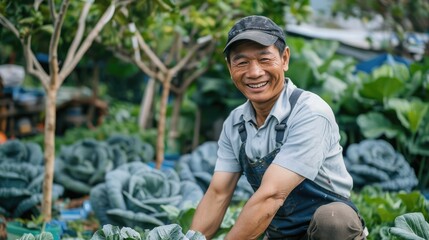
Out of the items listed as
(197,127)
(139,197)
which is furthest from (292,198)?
(197,127)

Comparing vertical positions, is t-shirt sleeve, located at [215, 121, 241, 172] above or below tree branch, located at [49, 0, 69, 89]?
below

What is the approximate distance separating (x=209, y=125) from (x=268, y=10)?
3191 mm

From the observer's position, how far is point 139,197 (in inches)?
182

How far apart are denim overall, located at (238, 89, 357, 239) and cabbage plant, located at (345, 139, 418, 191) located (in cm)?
314

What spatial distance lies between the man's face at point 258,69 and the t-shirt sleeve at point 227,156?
10.4 inches

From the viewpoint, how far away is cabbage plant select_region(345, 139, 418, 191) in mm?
6094

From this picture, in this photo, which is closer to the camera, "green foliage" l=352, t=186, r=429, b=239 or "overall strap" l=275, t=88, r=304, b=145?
"overall strap" l=275, t=88, r=304, b=145

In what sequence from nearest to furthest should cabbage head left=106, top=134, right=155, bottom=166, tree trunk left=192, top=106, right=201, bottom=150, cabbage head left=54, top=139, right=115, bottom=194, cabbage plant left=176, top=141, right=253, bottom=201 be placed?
1. cabbage plant left=176, top=141, right=253, bottom=201
2. cabbage head left=54, top=139, right=115, bottom=194
3. cabbage head left=106, top=134, right=155, bottom=166
4. tree trunk left=192, top=106, right=201, bottom=150

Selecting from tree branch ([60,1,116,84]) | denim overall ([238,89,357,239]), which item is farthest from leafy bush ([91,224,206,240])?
tree branch ([60,1,116,84])

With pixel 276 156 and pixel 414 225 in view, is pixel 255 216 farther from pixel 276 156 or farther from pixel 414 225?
pixel 414 225

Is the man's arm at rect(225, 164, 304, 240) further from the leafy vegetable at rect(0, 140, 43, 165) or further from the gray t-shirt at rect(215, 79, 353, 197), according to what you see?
the leafy vegetable at rect(0, 140, 43, 165)

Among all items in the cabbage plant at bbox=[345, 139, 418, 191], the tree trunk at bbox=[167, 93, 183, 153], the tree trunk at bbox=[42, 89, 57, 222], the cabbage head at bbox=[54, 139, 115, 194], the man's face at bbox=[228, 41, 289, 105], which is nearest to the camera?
the man's face at bbox=[228, 41, 289, 105]

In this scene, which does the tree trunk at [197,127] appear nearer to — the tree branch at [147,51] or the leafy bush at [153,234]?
the tree branch at [147,51]

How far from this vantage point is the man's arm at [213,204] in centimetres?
324
